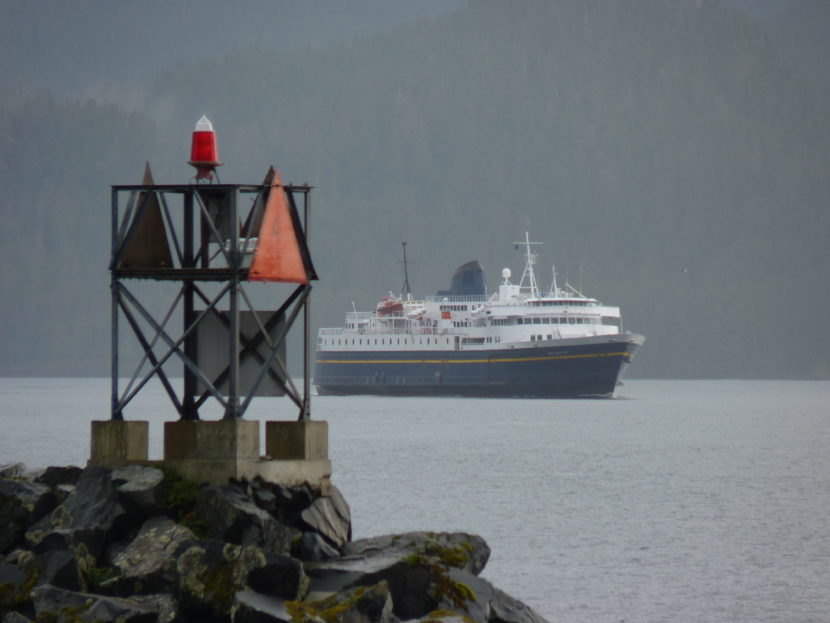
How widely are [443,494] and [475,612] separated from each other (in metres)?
23.0

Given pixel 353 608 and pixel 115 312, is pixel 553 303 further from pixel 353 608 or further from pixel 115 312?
pixel 353 608

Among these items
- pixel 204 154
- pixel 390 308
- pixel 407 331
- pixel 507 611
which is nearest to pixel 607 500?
pixel 507 611

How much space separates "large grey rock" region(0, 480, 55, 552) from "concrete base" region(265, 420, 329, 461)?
2108 mm


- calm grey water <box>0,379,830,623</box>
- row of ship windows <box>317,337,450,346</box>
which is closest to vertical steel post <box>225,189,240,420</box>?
calm grey water <box>0,379,830,623</box>

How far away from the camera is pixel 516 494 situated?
36000 mm

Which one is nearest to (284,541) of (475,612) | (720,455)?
(475,612)

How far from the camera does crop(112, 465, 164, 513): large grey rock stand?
12.1 m

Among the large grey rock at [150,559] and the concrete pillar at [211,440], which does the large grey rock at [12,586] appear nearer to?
the large grey rock at [150,559]

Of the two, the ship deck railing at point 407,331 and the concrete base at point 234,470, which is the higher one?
the ship deck railing at point 407,331

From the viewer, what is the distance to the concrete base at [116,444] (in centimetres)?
1273

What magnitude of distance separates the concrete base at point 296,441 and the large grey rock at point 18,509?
2.11 m

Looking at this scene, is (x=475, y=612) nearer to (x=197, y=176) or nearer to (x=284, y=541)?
(x=284, y=541)

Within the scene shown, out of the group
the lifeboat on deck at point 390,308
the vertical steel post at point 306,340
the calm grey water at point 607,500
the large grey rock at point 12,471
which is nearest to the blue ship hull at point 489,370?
the lifeboat on deck at point 390,308

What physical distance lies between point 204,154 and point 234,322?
1.76 meters
